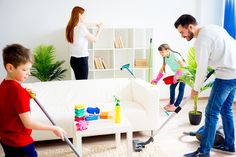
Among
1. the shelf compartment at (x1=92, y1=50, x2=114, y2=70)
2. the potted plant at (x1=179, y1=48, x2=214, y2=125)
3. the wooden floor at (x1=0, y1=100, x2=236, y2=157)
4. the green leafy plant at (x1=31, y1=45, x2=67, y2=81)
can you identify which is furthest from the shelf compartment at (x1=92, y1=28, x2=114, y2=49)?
the wooden floor at (x1=0, y1=100, x2=236, y2=157)

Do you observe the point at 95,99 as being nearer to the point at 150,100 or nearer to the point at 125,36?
the point at 150,100

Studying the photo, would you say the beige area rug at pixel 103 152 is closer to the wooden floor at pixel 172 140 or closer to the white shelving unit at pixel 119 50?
the wooden floor at pixel 172 140

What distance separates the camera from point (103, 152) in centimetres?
288

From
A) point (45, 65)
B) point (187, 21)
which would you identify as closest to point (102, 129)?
point (187, 21)

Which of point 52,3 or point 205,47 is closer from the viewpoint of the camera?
point 205,47

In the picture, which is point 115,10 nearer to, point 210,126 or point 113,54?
point 113,54

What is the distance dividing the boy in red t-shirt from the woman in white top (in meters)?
2.16

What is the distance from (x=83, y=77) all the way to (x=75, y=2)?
1.46 meters

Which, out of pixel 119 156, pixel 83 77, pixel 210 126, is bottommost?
pixel 119 156

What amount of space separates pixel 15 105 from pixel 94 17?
11.1ft

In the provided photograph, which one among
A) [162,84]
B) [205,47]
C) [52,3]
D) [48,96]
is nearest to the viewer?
[205,47]

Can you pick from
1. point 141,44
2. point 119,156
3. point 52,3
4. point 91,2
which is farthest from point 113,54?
point 119,156

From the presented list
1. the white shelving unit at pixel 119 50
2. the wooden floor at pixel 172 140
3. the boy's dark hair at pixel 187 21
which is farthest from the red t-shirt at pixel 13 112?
the white shelving unit at pixel 119 50

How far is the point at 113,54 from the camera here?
15.0ft
